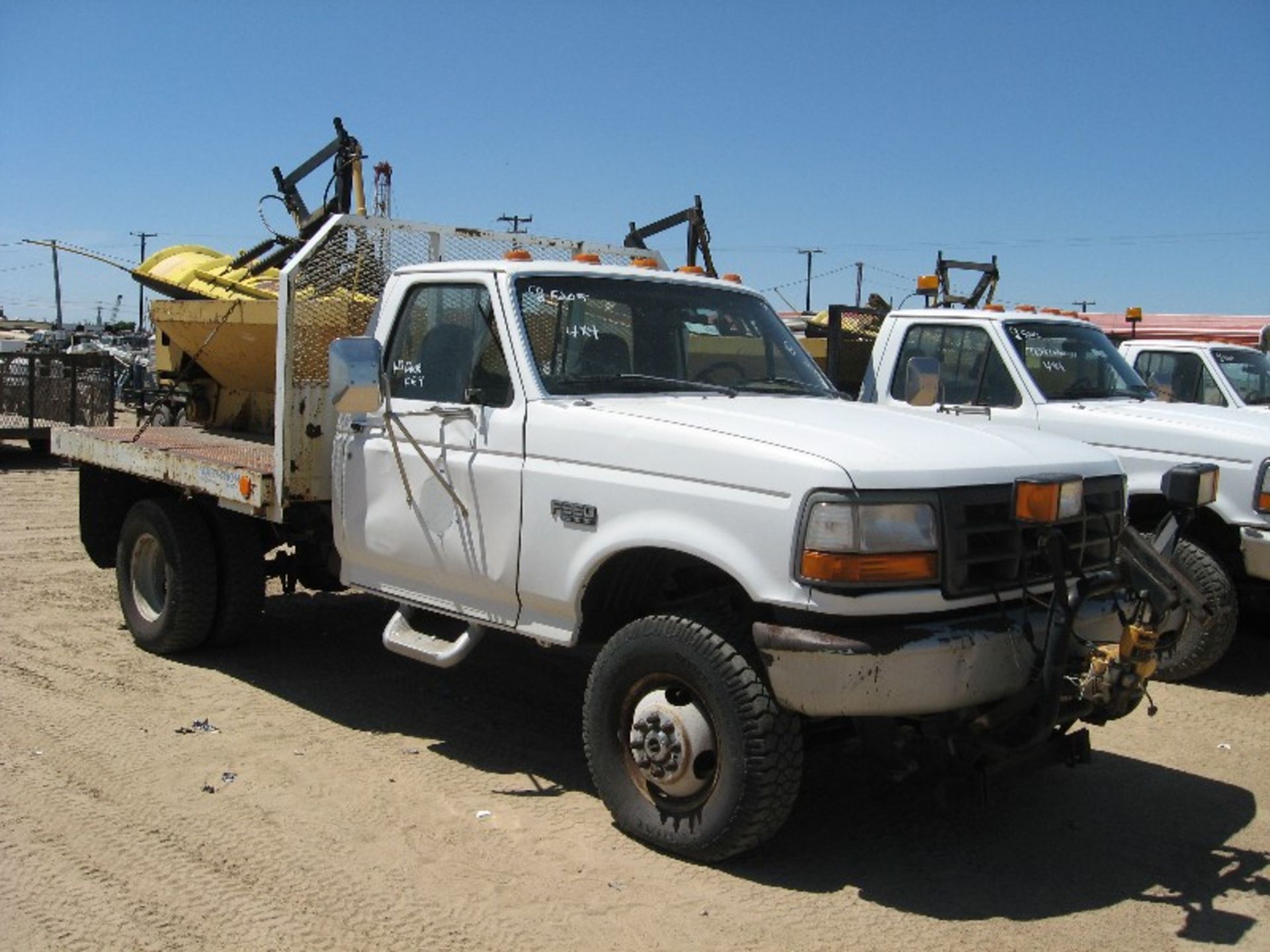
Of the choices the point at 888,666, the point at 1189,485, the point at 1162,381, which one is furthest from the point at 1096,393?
the point at 888,666

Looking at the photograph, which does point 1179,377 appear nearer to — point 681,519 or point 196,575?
point 681,519

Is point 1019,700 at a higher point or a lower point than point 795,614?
lower

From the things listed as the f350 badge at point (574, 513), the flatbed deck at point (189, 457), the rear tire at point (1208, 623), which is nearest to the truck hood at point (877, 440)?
the f350 badge at point (574, 513)

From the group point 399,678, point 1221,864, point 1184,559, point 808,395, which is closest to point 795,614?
point 808,395

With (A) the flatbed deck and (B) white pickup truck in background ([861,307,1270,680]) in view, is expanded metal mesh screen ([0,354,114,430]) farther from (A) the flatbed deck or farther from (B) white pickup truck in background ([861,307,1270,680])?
(B) white pickup truck in background ([861,307,1270,680])

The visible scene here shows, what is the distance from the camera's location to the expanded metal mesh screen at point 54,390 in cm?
1659

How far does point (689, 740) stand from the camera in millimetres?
4309

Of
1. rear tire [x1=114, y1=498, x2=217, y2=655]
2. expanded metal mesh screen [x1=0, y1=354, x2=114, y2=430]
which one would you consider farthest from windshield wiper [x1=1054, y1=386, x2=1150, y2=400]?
expanded metal mesh screen [x1=0, y1=354, x2=114, y2=430]

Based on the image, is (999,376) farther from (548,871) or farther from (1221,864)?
(548,871)

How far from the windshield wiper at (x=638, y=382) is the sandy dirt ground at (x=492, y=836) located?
1.67 m

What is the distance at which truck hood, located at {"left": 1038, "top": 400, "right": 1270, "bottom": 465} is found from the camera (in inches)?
278

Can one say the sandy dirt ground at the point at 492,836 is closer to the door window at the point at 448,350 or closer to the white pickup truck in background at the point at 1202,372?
the door window at the point at 448,350

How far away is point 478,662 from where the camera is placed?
7.17 meters

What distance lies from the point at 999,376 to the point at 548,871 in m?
4.93
